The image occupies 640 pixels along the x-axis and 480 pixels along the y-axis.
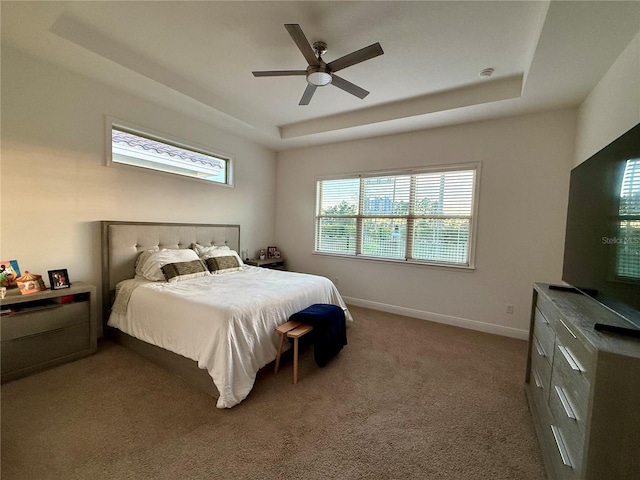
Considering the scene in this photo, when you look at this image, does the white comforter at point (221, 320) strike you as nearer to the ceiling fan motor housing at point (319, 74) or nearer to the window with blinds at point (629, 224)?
the ceiling fan motor housing at point (319, 74)

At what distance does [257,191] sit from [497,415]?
4242mm

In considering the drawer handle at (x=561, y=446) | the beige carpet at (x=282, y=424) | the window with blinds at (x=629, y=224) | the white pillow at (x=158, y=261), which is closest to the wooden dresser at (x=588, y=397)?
the drawer handle at (x=561, y=446)

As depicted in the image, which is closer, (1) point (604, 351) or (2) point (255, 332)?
(1) point (604, 351)

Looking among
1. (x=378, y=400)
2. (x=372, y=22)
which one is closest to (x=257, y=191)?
(x=372, y=22)

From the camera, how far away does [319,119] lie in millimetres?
3887

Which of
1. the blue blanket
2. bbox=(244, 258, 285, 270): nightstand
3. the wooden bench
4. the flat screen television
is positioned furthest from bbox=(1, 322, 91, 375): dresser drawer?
the flat screen television

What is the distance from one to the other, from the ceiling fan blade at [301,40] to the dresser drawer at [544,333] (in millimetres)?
2423

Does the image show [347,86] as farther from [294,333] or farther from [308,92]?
[294,333]

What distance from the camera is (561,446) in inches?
47.3

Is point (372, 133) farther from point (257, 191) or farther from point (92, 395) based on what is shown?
point (92, 395)

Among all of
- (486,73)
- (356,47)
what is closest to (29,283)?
(356,47)

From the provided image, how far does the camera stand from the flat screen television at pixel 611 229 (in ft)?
3.91

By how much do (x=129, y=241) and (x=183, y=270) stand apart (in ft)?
2.35

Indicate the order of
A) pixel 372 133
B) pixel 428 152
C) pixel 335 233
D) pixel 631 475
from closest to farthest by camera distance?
pixel 631 475
pixel 428 152
pixel 372 133
pixel 335 233
